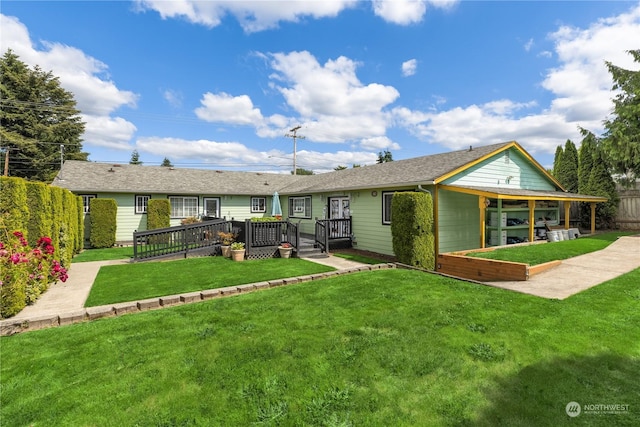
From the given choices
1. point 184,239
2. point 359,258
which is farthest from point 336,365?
point 184,239

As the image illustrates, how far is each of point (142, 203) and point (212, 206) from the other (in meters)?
3.69

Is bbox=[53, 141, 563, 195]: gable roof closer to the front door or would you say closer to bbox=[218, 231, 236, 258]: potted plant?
the front door

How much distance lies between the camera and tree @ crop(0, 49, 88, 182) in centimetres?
2844

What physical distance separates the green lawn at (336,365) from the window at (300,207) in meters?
11.6

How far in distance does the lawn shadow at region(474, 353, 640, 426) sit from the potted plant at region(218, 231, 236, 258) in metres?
10.0

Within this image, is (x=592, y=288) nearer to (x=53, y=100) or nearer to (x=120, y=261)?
(x=120, y=261)

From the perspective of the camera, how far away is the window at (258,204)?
1947 cm

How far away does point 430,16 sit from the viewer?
1117cm

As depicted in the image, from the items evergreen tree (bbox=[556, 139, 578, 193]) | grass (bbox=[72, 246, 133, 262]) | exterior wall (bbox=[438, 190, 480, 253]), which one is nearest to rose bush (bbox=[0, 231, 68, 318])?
grass (bbox=[72, 246, 133, 262])

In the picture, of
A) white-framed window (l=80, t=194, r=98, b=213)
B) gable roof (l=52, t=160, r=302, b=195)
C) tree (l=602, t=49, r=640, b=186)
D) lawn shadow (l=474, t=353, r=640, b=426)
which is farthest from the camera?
tree (l=602, t=49, r=640, b=186)

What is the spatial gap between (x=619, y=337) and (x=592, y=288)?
2.81 m

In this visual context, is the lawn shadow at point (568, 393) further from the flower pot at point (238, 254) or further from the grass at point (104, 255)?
the grass at point (104, 255)

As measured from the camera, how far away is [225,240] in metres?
11.7

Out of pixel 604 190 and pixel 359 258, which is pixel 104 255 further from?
pixel 604 190
